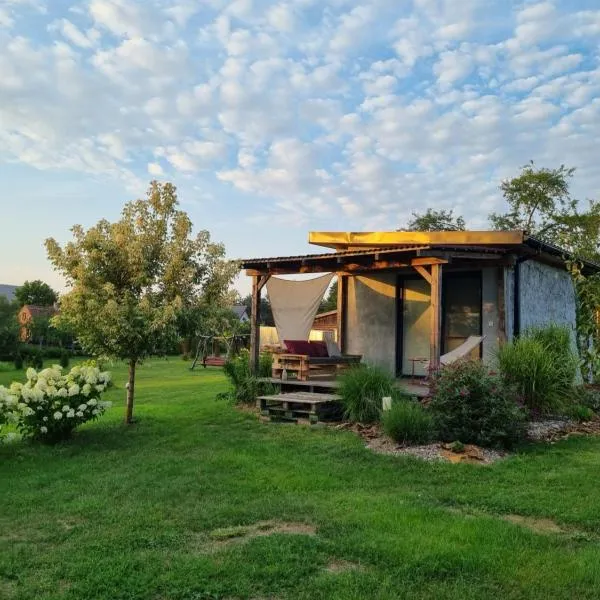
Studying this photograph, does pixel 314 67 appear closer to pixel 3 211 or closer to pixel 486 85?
pixel 486 85

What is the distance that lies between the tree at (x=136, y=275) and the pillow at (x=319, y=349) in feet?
9.73

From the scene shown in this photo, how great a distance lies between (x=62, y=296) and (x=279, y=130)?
5.82m

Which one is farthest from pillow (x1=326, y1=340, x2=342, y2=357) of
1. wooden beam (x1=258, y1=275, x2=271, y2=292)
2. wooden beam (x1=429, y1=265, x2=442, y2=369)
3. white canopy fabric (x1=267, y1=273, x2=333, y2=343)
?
wooden beam (x1=429, y1=265, x2=442, y2=369)

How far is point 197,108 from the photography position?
10.8 meters

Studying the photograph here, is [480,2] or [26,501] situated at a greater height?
[480,2]

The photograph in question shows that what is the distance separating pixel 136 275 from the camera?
9.14m

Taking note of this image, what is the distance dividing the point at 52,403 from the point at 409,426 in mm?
4866

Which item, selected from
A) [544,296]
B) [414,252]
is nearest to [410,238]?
[414,252]

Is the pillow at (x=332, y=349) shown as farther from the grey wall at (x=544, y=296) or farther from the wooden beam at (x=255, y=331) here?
the grey wall at (x=544, y=296)

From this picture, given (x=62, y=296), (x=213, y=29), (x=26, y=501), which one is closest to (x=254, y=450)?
(x=26, y=501)

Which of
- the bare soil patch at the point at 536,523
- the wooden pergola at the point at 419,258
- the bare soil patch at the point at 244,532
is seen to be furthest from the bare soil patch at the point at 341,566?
the wooden pergola at the point at 419,258

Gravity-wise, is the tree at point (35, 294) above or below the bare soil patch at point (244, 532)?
above

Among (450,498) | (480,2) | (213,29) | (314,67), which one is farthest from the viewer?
(314,67)

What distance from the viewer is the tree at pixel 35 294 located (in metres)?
61.0
